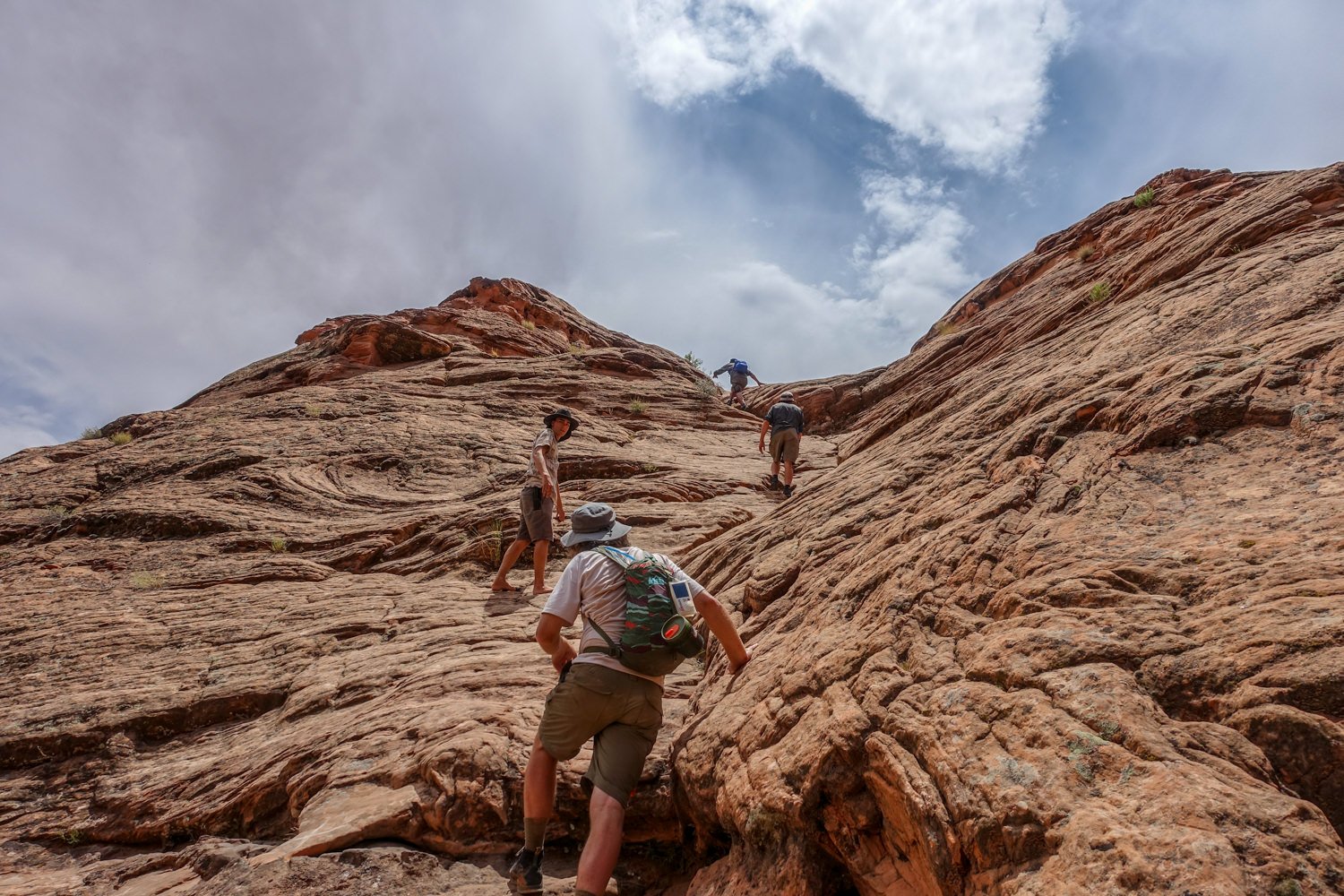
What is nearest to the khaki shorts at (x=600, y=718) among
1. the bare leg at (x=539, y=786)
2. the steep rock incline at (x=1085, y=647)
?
the bare leg at (x=539, y=786)

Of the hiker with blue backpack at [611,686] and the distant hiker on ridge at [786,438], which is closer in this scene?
the hiker with blue backpack at [611,686]

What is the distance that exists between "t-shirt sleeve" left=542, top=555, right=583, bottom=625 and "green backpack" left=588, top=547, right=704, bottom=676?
1.16 feet

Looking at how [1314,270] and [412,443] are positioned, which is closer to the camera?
[1314,270]

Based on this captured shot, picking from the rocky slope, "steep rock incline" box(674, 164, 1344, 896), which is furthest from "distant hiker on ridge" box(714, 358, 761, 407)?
"steep rock incline" box(674, 164, 1344, 896)

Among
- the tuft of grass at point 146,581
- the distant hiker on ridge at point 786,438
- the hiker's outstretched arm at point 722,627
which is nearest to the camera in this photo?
the hiker's outstretched arm at point 722,627

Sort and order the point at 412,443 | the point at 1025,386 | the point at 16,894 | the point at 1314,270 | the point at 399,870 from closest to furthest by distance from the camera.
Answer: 1. the point at 399,870
2. the point at 16,894
3. the point at 1314,270
4. the point at 1025,386
5. the point at 412,443

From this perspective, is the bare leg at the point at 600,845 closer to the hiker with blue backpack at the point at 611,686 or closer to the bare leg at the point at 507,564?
the hiker with blue backpack at the point at 611,686

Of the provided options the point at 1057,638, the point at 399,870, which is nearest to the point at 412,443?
the point at 399,870

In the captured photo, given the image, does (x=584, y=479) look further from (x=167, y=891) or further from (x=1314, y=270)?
(x=1314, y=270)

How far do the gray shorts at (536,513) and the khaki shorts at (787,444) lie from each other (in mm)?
5525

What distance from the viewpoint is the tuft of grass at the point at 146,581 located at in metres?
11.5

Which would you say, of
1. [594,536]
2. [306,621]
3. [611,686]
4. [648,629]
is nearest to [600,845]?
[611,686]

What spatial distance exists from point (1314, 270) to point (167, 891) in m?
11.5

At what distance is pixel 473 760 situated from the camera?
580 cm
